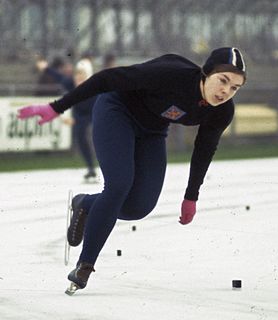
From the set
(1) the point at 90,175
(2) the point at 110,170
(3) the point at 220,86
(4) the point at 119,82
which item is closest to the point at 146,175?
(2) the point at 110,170

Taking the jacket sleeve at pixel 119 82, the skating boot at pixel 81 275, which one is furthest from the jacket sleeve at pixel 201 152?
the skating boot at pixel 81 275

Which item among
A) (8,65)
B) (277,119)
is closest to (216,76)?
(8,65)

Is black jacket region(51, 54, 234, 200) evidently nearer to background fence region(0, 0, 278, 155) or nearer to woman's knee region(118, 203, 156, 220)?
woman's knee region(118, 203, 156, 220)

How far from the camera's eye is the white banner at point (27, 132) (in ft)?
64.8

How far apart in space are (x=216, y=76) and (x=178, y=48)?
73.0 ft

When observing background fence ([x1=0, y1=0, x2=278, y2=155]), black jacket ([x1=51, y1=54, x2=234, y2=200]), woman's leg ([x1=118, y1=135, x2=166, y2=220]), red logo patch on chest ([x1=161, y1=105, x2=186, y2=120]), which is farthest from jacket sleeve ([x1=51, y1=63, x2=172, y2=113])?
background fence ([x1=0, y1=0, x2=278, y2=155])

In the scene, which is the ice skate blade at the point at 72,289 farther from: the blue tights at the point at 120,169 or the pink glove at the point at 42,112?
the pink glove at the point at 42,112

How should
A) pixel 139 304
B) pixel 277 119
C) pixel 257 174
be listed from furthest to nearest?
pixel 277 119, pixel 257 174, pixel 139 304

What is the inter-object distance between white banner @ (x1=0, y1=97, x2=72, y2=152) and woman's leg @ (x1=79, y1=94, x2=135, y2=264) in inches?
526

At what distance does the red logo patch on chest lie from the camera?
20.1ft

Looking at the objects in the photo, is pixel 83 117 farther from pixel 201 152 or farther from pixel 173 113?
pixel 173 113

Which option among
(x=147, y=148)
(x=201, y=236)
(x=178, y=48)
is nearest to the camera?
(x=147, y=148)

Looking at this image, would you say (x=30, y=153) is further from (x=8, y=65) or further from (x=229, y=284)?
(x=229, y=284)

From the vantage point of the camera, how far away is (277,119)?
26.3m
